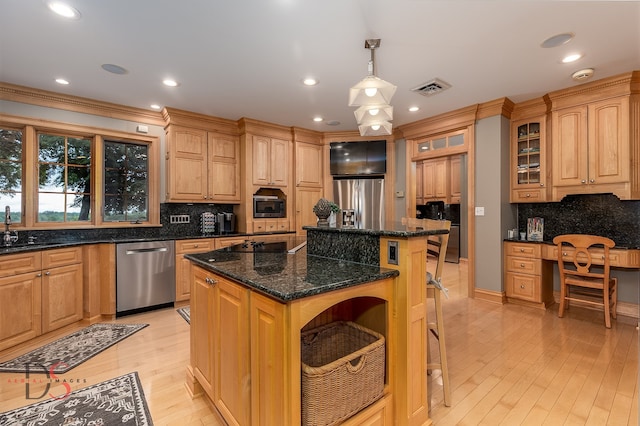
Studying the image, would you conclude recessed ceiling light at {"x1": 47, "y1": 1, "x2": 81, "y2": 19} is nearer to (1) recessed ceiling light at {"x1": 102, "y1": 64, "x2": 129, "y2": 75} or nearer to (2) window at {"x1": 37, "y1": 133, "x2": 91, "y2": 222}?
(1) recessed ceiling light at {"x1": 102, "y1": 64, "x2": 129, "y2": 75}

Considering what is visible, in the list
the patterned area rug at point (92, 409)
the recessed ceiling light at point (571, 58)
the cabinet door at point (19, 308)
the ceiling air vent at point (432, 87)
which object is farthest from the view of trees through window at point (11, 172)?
the recessed ceiling light at point (571, 58)

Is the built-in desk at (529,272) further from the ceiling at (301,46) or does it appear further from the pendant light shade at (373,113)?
Answer: the pendant light shade at (373,113)

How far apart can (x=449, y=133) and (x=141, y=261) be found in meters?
4.47

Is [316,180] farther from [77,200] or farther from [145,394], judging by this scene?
[145,394]

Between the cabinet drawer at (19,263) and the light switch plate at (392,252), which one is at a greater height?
the light switch plate at (392,252)

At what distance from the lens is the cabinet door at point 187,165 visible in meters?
4.03

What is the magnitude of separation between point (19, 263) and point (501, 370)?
4160 mm

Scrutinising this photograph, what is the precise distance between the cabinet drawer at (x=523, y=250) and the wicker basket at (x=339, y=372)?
3.14m

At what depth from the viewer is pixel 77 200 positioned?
3.73 metres

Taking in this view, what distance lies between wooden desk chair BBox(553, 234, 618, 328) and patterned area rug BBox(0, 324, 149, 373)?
465 centimetres

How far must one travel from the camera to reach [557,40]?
247 centimetres

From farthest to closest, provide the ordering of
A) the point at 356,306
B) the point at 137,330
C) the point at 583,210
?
the point at 583,210, the point at 137,330, the point at 356,306

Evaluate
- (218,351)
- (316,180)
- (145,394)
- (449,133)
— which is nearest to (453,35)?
(449,133)

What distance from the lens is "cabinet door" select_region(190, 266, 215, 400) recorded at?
1.70 metres
